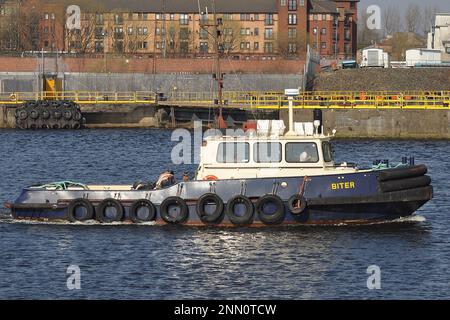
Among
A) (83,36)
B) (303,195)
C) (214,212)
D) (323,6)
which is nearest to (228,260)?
(214,212)

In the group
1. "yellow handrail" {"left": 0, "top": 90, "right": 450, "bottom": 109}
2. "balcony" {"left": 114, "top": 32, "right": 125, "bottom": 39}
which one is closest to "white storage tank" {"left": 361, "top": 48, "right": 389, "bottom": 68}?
"yellow handrail" {"left": 0, "top": 90, "right": 450, "bottom": 109}

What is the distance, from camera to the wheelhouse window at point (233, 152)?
36.0 m

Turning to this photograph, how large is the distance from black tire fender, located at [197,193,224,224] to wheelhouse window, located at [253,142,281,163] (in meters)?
1.75

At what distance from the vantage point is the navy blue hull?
35.2m

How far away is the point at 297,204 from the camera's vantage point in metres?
35.2

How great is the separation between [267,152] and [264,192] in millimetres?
1322

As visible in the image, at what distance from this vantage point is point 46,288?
2952cm

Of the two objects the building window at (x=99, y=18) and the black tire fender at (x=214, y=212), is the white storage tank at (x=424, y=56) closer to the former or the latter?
the building window at (x=99, y=18)

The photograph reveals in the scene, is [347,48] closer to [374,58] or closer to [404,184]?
[374,58]

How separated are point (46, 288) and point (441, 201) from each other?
1917 centimetres

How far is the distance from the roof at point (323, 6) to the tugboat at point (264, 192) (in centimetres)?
10887

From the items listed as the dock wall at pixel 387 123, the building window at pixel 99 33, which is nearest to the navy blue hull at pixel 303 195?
the dock wall at pixel 387 123
